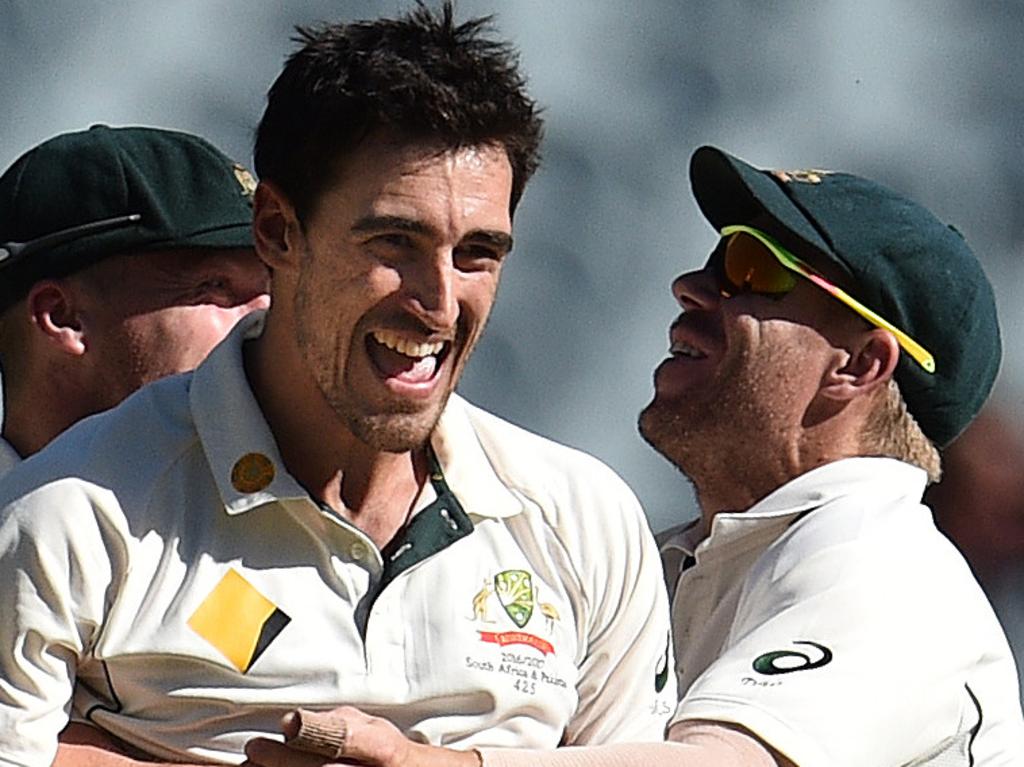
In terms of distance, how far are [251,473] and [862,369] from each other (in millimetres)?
1567

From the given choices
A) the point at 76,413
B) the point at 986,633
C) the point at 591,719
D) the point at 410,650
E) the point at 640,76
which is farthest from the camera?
the point at 640,76

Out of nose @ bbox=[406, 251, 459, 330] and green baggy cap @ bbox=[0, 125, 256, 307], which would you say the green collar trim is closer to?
nose @ bbox=[406, 251, 459, 330]

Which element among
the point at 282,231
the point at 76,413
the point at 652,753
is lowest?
the point at 652,753

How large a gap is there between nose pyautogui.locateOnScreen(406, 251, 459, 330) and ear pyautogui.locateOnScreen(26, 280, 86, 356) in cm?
123

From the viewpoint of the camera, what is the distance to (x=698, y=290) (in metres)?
4.08

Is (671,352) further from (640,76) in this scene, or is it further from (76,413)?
(76,413)

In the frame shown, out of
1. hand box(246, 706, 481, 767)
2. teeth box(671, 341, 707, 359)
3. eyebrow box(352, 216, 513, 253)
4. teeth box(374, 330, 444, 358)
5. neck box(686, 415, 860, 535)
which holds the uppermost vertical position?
eyebrow box(352, 216, 513, 253)

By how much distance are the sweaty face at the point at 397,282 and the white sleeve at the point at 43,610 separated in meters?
0.32

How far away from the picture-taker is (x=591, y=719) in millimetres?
2818

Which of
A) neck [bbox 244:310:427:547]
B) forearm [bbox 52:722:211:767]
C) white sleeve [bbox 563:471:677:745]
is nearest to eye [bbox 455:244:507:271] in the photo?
neck [bbox 244:310:427:547]

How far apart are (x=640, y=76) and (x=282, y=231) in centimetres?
191

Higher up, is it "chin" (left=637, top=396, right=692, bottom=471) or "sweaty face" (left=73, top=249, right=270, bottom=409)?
"sweaty face" (left=73, top=249, right=270, bottom=409)

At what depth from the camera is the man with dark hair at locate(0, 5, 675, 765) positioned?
255 centimetres

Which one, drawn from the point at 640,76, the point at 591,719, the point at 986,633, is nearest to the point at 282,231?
the point at 591,719
